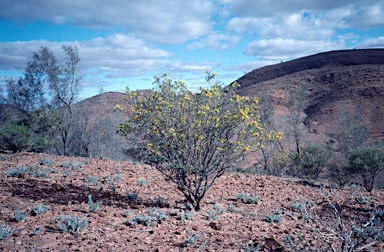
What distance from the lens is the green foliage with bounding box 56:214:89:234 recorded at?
14.0ft

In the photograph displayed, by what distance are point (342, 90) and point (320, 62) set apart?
79.3 ft

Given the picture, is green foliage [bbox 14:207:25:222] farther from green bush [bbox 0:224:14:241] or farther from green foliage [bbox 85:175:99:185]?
green foliage [bbox 85:175:99:185]

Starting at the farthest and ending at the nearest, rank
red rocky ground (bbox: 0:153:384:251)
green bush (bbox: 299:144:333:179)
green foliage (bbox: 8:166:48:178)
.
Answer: green bush (bbox: 299:144:333:179)
green foliage (bbox: 8:166:48:178)
red rocky ground (bbox: 0:153:384:251)

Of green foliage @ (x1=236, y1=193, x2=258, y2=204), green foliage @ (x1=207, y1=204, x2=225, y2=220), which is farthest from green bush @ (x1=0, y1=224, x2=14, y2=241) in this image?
green foliage @ (x1=236, y1=193, x2=258, y2=204)

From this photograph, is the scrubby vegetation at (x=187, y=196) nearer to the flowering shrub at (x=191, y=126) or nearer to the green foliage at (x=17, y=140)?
the flowering shrub at (x=191, y=126)

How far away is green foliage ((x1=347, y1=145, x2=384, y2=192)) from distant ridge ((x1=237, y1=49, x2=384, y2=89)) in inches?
2142

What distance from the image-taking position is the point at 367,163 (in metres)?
15.4

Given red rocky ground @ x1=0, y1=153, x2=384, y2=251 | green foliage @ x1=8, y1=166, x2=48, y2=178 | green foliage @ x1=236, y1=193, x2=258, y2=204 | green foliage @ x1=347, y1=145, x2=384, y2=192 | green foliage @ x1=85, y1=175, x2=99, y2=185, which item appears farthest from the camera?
green foliage @ x1=347, y1=145, x2=384, y2=192

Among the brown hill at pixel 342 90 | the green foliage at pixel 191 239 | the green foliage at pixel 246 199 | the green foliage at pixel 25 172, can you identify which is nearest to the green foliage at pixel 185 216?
the green foliage at pixel 191 239

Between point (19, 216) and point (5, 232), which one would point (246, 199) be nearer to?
point (19, 216)

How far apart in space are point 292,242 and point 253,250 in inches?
35.5

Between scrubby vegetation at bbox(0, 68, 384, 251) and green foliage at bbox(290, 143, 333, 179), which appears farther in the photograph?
green foliage at bbox(290, 143, 333, 179)

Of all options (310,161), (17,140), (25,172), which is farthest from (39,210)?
(310,161)

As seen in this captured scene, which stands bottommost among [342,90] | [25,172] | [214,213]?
[214,213]
